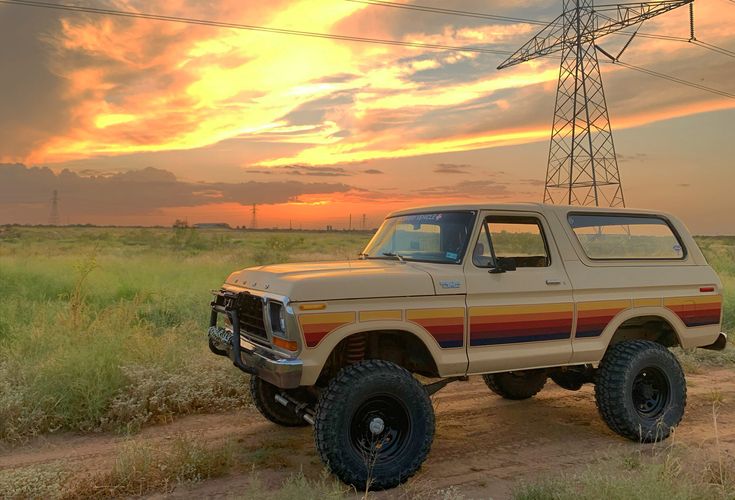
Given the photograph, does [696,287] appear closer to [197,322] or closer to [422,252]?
[422,252]

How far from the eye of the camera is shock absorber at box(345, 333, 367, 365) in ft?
→ 16.0

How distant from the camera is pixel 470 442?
18.6ft

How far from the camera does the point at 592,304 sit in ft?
18.1

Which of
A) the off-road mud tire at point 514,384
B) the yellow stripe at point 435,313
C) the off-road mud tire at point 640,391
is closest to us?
the yellow stripe at point 435,313

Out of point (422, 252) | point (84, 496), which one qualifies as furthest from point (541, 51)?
point (84, 496)

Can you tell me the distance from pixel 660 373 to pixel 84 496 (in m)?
5.48

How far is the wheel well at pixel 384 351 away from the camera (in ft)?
16.0

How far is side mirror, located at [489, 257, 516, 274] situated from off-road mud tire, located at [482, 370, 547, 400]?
235 centimetres

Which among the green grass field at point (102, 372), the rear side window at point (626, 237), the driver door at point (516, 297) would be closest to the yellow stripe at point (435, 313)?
the driver door at point (516, 297)

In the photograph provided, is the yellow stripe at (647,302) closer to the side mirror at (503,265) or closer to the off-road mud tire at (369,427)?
the side mirror at (503,265)

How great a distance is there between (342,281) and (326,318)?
0.31 meters

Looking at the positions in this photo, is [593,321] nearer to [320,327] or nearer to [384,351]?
[384,351]

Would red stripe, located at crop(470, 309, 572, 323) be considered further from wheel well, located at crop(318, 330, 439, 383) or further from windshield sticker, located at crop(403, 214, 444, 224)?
windshield sticker, located at crop(403, 214, 444, 224)

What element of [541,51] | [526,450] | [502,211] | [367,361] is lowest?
[526,450]
